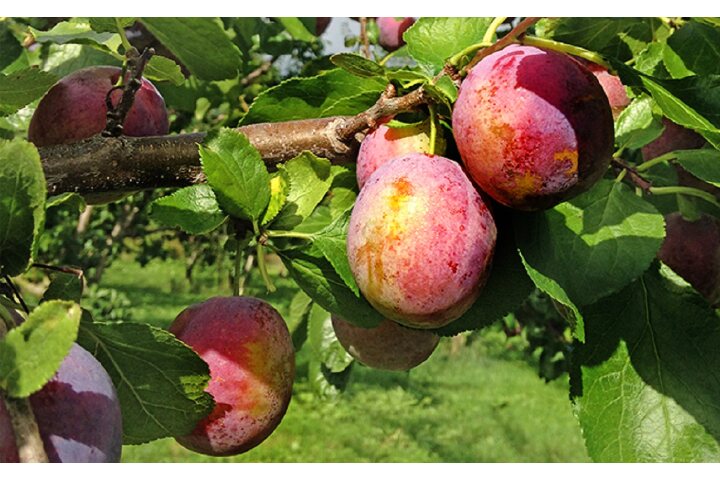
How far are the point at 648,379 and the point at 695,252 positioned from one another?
1.05 ft

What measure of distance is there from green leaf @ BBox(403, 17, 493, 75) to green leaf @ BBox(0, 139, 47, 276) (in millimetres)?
414

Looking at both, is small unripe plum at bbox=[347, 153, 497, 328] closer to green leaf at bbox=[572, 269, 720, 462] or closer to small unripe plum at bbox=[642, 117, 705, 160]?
green leaf at bbox=[572, 269, 720, 462]

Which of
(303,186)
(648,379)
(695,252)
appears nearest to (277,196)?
(303,186)

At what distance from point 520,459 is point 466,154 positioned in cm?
402

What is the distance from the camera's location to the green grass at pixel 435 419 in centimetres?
462

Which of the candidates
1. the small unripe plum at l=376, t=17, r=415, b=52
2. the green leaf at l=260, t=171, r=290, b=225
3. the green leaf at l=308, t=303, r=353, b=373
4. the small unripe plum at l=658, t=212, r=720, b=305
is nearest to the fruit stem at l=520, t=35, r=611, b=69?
the green leaf at l=260, t=171, r=290, b=225

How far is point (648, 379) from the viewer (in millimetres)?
936

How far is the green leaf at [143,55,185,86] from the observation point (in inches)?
41.8

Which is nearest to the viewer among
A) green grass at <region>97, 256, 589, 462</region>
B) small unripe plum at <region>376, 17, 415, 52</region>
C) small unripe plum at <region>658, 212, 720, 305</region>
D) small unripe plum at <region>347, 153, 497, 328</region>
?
small unripe plum at <region>347, 153, 497, 328</region>

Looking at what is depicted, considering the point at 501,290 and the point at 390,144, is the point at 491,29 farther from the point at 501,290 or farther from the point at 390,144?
the point at 501,290

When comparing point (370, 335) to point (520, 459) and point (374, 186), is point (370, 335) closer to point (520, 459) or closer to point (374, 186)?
point (374, 186)

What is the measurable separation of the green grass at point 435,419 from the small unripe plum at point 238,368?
10.7 feet

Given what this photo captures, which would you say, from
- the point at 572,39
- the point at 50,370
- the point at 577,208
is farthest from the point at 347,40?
the point at 50,370

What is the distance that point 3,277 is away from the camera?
0.69 m
